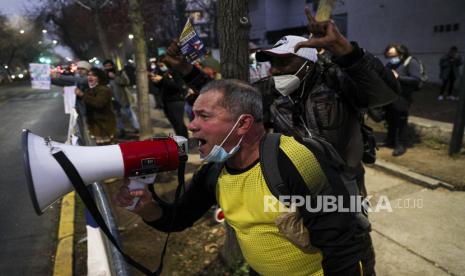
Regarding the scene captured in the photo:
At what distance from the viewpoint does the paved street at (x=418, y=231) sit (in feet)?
10.1

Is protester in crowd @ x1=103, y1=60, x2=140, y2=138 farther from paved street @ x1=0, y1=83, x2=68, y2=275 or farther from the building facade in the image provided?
the building facade

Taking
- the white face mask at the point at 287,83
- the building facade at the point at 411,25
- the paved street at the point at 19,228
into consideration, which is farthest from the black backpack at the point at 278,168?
the building facade at the point at 411,25

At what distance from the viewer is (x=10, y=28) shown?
43188mm

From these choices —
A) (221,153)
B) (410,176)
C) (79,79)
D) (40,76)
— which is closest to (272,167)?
(221,153)

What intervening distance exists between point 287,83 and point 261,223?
1.00 m

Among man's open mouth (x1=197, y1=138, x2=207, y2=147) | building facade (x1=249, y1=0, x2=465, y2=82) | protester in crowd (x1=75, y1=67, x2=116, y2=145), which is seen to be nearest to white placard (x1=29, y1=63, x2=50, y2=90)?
protester in crowd (x1=75, y1=67, x2=116, y2=145)

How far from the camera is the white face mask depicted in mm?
2301

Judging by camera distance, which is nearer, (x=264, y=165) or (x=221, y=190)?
(x=264, y=165)

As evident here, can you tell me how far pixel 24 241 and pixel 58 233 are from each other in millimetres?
361

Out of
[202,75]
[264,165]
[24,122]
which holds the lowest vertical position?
[24,122]

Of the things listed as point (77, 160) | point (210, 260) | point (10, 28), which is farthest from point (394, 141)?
point (10, 28)

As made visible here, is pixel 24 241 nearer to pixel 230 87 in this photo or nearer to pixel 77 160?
pixel 77 160

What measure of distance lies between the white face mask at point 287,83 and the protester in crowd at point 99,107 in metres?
4.11

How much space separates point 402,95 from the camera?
588 centimetres
